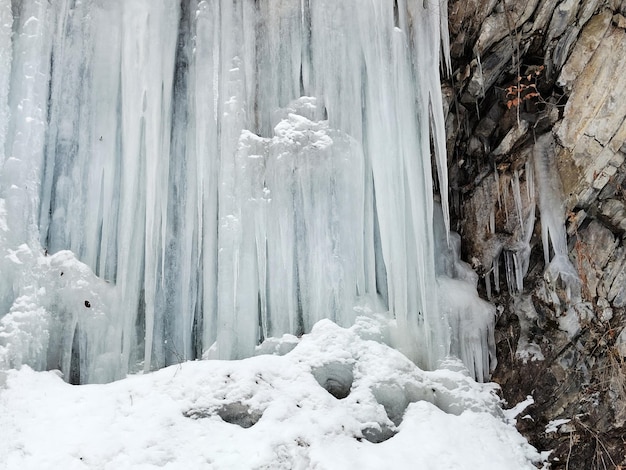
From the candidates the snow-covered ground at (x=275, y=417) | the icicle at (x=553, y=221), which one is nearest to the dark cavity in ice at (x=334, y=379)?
the snow-covered ground at (x=275, y=417)

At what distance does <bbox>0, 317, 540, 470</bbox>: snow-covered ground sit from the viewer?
561 cm

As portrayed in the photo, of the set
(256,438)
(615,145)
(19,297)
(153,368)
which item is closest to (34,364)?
(19,297)

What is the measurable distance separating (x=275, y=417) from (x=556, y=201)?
3887 mm

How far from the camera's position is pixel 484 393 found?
7137 mm

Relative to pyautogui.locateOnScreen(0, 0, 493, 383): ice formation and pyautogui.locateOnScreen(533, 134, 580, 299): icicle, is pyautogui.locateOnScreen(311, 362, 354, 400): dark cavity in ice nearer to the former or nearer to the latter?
pyautogui.locateOnScreen(0, 0, 493, 383): ice formation

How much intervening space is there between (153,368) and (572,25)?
5.47 metres

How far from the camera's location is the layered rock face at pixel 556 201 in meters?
7.37

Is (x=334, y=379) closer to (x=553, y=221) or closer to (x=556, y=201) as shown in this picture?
(x=553, y=221)

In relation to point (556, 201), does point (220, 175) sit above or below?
above

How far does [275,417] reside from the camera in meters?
5.93

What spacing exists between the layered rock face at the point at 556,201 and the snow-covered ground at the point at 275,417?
1100 millimetres

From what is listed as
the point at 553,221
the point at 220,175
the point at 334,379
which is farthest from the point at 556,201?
the point at 220,175

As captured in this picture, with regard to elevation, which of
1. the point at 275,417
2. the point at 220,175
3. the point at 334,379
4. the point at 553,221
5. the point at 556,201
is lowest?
the point at 275,417

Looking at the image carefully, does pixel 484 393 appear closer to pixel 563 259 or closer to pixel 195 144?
pixel 563 259
